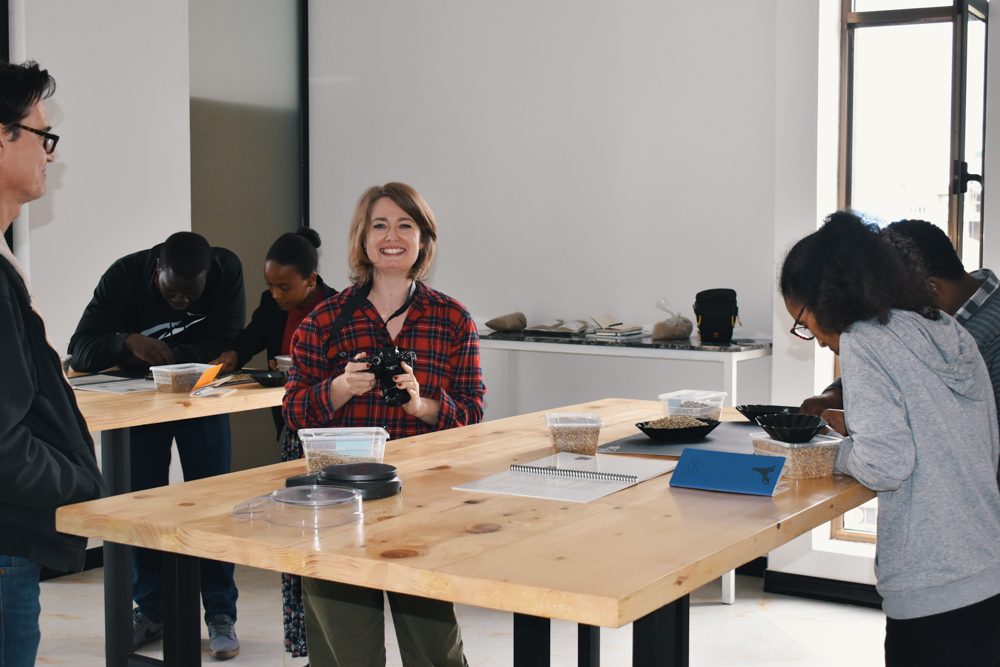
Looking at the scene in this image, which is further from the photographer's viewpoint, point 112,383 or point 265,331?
point 265,331

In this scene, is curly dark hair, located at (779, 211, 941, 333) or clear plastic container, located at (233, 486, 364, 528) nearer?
clear plastic container, located at (233, 486, 364, 528)

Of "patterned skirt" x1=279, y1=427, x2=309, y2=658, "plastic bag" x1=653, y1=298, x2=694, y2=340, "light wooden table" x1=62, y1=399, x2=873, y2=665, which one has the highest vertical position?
"plastic bag" x1=653, y1=298, x2=694, y2=340

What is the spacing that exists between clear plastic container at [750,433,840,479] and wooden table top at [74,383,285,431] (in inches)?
66.7

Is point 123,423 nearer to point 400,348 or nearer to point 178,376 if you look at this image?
point 178,376

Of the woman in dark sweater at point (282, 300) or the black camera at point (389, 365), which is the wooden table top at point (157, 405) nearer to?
the woman in dark sweater at point (282, 300)

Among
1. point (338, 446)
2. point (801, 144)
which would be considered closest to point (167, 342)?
point (338, 446)

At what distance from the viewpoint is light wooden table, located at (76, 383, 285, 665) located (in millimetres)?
2787

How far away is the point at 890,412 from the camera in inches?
75.5

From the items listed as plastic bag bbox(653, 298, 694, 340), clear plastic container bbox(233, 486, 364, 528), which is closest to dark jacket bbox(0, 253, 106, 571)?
clear plastic container bbox(233, 486, 364, 528)

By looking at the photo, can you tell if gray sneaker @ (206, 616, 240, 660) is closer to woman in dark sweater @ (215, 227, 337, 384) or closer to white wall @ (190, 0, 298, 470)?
woman in dark sweater @ (215, 227, 337, 384)

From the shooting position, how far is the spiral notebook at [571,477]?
193cm

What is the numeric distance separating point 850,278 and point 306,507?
105 centimetres

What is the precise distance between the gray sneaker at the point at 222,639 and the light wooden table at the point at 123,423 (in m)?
0.62

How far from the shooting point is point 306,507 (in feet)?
5.74
